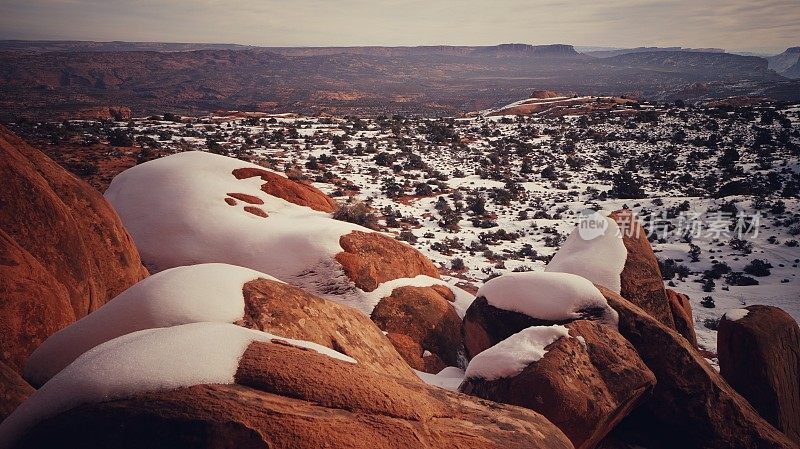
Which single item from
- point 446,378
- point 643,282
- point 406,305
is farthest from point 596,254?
point 446,378

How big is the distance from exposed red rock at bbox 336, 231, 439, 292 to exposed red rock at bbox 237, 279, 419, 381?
3.30 meters

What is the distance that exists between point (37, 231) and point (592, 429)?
296 inches

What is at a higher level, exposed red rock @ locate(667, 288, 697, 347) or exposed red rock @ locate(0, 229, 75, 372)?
exposed red rock @ locate(0, 229, 75, 372)

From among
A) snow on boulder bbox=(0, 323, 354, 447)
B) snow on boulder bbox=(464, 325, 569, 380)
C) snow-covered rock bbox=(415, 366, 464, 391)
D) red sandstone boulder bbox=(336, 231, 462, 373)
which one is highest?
snow on boulder bbox=(0, 323, 354, 447)

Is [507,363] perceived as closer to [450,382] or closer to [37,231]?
[450,382]

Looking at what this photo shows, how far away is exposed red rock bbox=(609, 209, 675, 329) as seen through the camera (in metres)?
9.11

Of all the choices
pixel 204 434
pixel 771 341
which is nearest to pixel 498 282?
pixel 771 341

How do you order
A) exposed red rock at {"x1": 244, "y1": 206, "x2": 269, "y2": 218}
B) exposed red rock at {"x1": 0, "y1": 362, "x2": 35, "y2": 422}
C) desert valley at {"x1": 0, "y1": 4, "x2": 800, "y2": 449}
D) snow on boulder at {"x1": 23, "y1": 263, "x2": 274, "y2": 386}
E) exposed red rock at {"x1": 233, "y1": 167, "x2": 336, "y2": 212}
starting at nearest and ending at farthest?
desert valley at {"x1": 0, "y1": 4, "x2": 800, "y2": 449}
exposed red rock at {"x1": 0, "y1": 362, "x2": 35, "y2": 422}
snow on boulder at {"x1": 23, "y1": 263, "x2": 274, "y2": 386}
exposed red rock at {"x1": 244, "y1": 206, "x2": 269, "y2": 218}
exposed red rock at {"x1": 233, "y1": 167, "x2": 336, "y2": 212}

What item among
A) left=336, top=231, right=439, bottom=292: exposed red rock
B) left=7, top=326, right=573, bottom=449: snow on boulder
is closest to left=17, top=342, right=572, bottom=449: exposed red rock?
left=7, top=326, right=573, bottom=449: snow on boulder

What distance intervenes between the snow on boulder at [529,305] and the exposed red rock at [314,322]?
247cm

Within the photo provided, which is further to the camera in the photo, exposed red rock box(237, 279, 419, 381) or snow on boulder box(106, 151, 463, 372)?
snow on boulder box(106, 151, 463, 372)

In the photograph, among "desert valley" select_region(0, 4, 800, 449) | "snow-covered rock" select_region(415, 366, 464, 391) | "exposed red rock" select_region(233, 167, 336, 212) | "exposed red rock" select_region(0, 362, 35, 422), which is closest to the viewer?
"desert valley" select_region(0, 4, 800, 449)

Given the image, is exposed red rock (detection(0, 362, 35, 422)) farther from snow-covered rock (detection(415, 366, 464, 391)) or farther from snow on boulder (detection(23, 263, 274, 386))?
snow-covered rock (detection(415, 366, 464, 391))

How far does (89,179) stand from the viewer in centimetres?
1522
